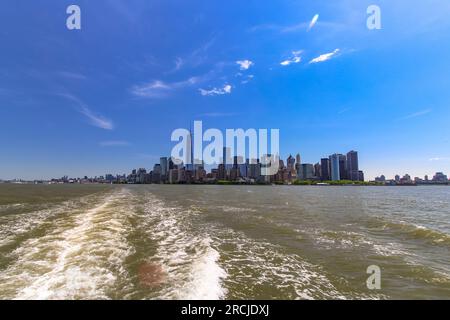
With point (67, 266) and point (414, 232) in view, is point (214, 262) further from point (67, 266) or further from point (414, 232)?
point (414, 232)

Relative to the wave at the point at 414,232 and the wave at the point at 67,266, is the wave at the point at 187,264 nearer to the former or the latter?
the wave at the point at 67,266

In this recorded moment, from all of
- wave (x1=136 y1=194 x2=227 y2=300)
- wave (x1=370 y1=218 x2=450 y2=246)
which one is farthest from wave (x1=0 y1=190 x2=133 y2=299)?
wave (x1=370 y1=218 x2=450 y2=246)

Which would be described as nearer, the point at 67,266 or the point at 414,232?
the point at 67,266


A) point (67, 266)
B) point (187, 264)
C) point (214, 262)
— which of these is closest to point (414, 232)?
point (214, 262)

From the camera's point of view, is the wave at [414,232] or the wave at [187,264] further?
the wave at [414,232]

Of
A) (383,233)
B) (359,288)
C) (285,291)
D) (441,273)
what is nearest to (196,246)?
(285,291)

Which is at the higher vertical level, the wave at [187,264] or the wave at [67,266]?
the wave at [67,266]

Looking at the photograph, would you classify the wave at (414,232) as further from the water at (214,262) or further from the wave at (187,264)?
the wave at (187,264)

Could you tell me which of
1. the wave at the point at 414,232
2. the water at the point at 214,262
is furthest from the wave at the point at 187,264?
the wave at the point at 414,232

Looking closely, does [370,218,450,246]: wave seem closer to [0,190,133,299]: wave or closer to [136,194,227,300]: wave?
[136,194,227,300]: wave

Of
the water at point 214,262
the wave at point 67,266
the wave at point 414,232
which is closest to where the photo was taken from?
the wave at point 67,266

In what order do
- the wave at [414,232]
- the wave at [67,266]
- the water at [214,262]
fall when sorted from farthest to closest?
the wave at [414,232]
the water at [214,262]
the wave at [67,266]
